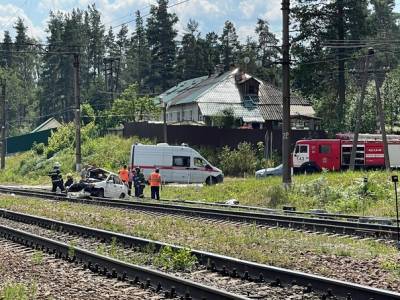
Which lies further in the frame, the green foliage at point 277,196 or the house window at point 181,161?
the house window at point 181,161

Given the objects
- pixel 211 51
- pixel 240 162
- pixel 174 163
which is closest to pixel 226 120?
pixel 240 162

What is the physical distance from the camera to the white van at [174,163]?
38.3m

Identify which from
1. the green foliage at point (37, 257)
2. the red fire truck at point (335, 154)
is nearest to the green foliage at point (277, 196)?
the green foliage at point (37, 257)

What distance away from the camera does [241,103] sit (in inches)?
2623

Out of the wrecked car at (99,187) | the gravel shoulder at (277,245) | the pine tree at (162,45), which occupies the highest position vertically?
the pine tree at (162,45)

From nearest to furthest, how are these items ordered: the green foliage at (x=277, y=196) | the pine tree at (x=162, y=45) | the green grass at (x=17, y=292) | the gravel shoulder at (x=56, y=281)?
the green grass at (x=17, y=292) → the gravel shoulder at (x=56, y=281) → the green foliage at (x=277, y=196) → the pine tree at (x=162, y=45)

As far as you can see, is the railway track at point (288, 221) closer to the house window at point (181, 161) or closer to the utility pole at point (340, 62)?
the house window at point (181, 161)

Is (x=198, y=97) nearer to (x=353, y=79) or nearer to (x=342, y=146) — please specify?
(x=342, y=146)

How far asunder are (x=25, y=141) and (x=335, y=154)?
150 feet

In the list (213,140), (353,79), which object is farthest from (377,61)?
(213,140)

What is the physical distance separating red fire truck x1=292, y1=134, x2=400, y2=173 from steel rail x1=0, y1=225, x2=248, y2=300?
32.2m

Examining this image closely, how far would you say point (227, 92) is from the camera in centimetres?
6800

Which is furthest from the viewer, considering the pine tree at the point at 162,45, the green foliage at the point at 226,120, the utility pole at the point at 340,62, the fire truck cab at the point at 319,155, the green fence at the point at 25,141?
the pine tree at the point at 162,45

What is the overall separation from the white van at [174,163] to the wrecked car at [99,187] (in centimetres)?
803
